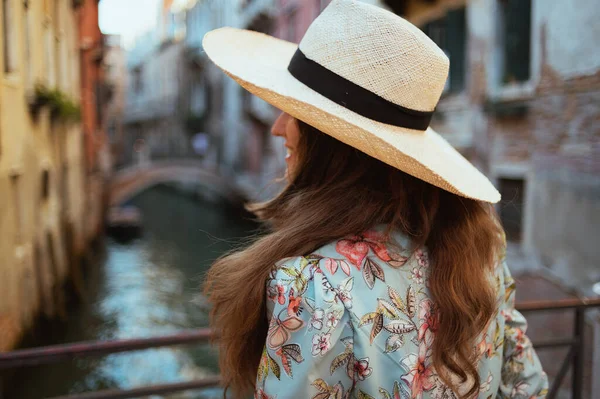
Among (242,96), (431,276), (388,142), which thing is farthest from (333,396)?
(242,96)

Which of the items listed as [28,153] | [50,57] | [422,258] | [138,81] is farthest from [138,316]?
[138,81]

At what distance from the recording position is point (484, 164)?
666 cm

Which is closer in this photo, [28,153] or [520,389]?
[520,389]

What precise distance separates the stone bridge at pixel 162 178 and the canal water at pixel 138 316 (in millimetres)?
1640

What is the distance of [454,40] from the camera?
7094 mm

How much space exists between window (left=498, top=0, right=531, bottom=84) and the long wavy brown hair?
520 centimetres

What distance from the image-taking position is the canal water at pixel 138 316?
18.8ft

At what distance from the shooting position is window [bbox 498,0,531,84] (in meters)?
5.71

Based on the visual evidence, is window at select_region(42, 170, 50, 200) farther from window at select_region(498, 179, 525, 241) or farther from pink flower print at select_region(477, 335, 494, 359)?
window at select_region(498, 179, 525, 241)

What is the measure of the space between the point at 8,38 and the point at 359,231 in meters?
2.25

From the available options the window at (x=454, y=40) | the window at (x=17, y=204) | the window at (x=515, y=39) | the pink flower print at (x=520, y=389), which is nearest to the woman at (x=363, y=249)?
the pink flower print at (x=520, y=389)

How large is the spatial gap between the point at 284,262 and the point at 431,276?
10.6 inches

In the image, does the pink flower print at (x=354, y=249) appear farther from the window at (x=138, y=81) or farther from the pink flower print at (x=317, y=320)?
the window at (x=138, y=81)

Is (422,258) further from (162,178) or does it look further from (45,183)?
(162,178)
